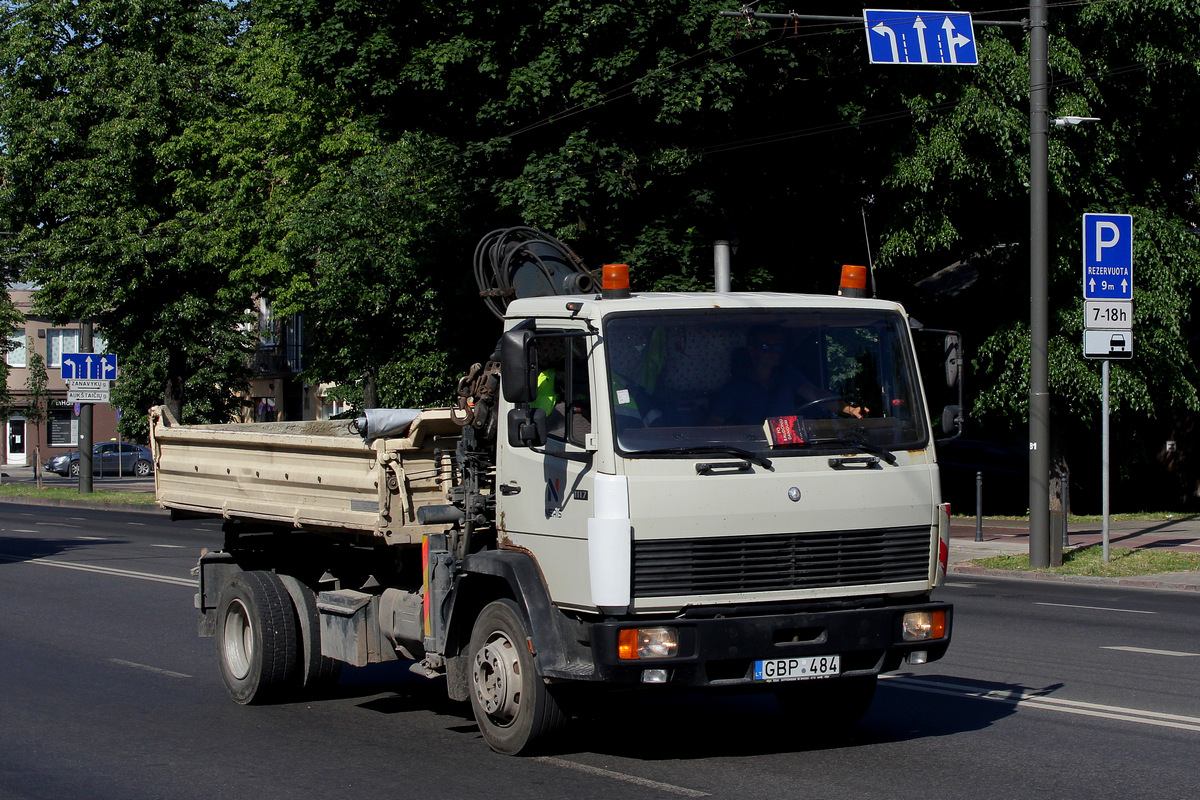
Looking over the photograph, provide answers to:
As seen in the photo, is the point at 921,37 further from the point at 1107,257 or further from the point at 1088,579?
the point at 1088,579

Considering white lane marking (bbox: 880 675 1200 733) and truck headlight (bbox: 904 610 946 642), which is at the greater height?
truck headlight (bbox: 904 610 946 642)

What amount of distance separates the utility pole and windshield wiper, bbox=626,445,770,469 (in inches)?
492

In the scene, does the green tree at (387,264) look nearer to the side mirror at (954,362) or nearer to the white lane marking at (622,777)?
the side mirror at (954,362)

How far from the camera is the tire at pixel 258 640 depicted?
29.5 feet

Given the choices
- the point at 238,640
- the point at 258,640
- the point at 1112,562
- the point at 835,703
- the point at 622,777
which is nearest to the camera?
the point at 622,777

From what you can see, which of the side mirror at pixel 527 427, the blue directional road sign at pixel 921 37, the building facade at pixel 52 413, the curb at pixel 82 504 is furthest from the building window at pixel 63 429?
the side mirror at pixel 527 427

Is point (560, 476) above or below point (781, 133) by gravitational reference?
below

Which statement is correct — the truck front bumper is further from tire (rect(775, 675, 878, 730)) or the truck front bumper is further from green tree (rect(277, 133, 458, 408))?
green tree (rect(277, 133, 458, 408))

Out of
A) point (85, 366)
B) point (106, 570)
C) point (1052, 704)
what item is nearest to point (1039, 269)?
point (1052, 704)

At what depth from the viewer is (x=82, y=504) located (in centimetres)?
3847

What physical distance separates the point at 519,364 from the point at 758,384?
119 centimetres

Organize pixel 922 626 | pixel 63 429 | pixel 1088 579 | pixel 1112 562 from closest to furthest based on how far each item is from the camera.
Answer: pixel 922 626 → pixel 1088 579 → pixel 1112 562 → pixel 63 429

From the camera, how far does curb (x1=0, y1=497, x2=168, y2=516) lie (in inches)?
1388

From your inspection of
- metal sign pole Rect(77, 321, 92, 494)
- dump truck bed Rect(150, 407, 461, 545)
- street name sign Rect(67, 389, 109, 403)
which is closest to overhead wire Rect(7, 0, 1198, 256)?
dump truck bed Rect(150, 407, 461, 545)
